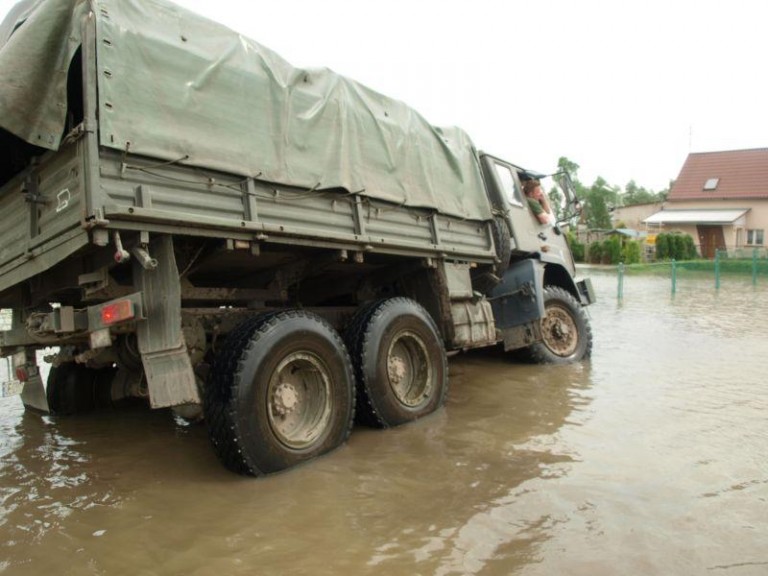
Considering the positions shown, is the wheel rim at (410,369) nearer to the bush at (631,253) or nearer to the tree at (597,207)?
the bush at (631,253)

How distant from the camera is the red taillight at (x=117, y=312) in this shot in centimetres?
344

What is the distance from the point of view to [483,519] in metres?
3.26

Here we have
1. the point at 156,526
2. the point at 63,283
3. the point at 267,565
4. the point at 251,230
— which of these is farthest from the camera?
the point at 63,283

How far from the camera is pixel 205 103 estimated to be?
390cm

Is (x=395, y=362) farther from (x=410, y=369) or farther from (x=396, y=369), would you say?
(x=410, y=369)

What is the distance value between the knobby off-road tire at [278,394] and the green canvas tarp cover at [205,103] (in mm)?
1129

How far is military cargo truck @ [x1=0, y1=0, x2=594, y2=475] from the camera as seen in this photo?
133 inches

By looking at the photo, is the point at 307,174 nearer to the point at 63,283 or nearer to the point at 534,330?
the point at 63,283

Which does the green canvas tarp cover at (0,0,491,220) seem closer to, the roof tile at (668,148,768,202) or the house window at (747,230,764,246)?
the house window at (747,230,764,246)

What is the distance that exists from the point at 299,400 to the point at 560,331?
16.1 feet

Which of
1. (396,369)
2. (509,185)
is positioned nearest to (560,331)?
(509,185)

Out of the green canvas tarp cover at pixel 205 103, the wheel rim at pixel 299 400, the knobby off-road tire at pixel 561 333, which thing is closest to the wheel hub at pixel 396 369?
the wheel rim at pixel 299 400

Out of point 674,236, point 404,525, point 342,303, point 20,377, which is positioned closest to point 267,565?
point 404,525

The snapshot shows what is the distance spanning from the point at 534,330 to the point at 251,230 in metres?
4.56
